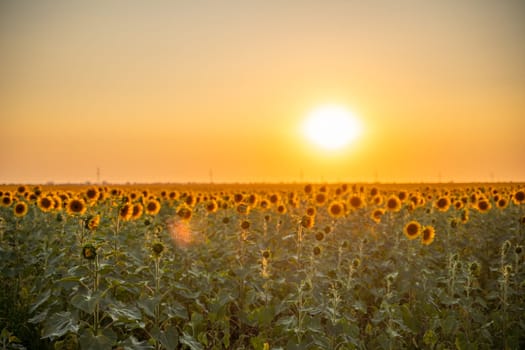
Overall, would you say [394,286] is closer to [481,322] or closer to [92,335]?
[481,322]

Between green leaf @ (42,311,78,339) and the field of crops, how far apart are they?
0.03 ft

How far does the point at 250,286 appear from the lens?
764 cm

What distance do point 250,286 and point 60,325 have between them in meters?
3.74

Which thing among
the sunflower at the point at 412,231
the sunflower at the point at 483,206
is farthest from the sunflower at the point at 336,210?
the sunflower at the point at 483,206

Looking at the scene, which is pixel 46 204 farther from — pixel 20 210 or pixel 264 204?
pixel 264 204

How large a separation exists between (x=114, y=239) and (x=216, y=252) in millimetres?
2704

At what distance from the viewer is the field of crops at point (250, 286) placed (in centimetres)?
511

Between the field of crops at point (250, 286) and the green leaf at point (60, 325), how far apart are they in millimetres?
10

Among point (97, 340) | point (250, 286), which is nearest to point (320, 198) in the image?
point (250, 286)

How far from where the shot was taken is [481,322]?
22.9 feet

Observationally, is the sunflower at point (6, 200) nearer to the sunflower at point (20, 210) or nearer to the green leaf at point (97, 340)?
the sunflower at point (20, 210)

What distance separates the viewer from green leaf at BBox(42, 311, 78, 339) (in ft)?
13.7

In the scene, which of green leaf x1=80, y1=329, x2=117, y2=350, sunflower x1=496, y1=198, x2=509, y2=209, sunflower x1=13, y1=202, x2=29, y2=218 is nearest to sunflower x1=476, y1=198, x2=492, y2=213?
sunflower x1=496, y1=198, x2=509, y2=209

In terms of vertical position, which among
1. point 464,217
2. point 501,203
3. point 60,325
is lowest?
point 60,325
